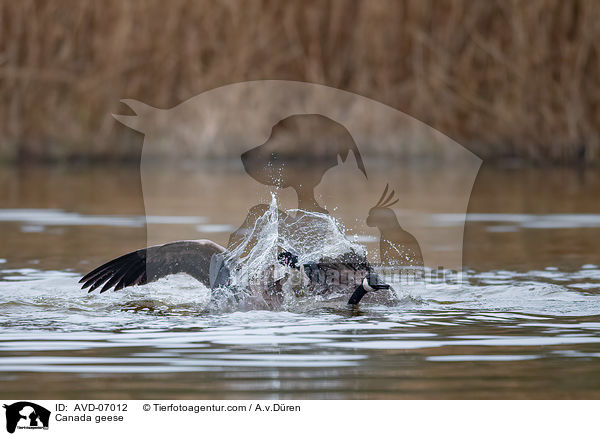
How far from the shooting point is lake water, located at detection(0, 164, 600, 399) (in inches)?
179

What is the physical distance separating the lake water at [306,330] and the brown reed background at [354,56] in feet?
16.7

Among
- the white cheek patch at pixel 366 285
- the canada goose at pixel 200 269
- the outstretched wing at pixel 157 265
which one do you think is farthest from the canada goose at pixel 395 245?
the white cheek patch at pixel 366 285

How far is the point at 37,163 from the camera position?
1669 cm

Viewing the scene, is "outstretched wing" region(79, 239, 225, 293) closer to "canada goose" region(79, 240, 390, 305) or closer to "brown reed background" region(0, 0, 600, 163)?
"canada goose" region(79, 240, 390, 305)

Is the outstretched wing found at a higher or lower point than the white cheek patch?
higher

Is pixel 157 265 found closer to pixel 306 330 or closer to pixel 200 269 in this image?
pixel 200 269

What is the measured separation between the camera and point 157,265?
6.84 meters

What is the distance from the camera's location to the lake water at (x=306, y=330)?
4.55 m
